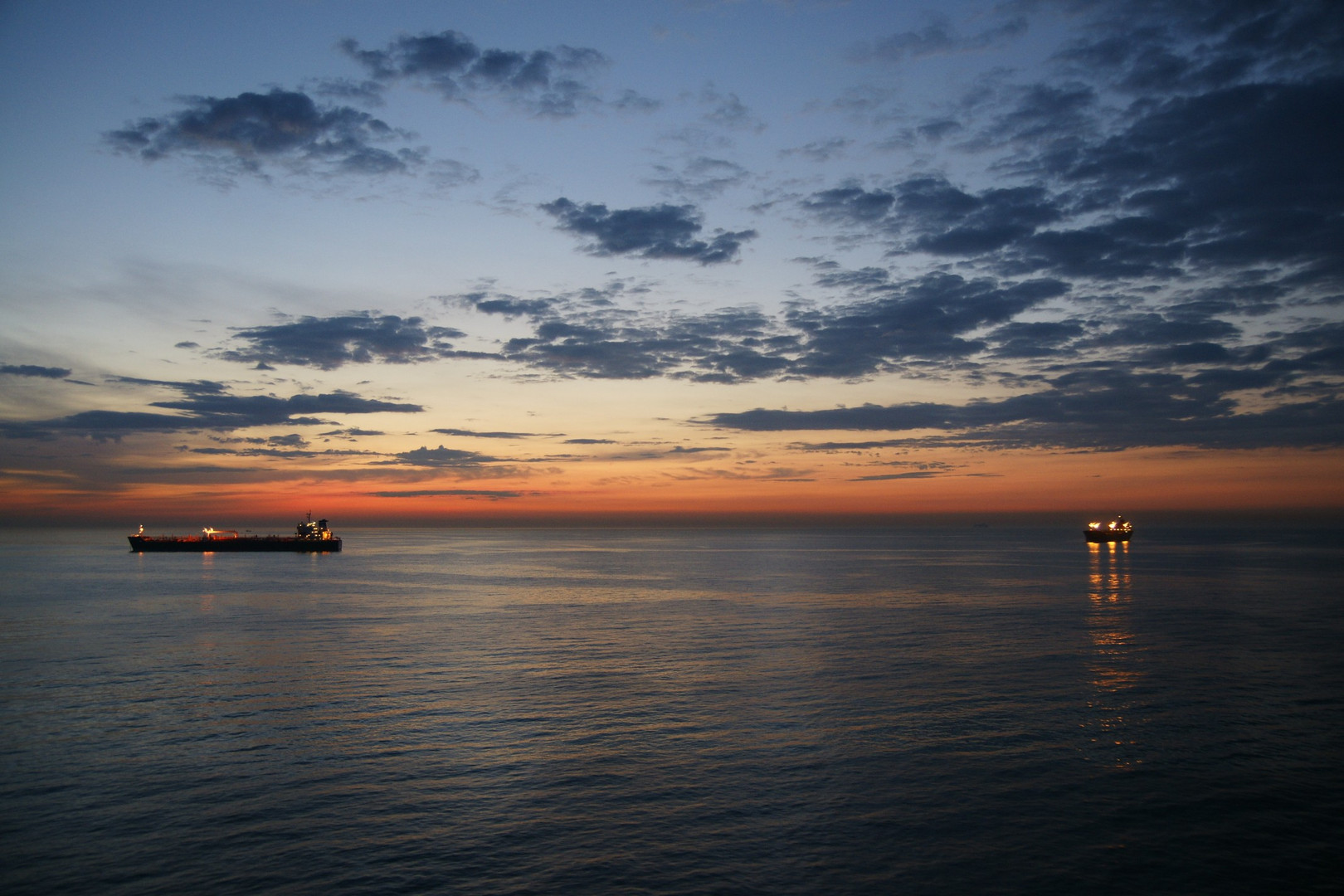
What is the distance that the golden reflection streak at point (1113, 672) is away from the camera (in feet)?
97.4

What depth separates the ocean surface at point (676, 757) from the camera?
65.3 feet

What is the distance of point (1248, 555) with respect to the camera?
563ft

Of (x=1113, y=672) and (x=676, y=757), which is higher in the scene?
(x=676, y=757)

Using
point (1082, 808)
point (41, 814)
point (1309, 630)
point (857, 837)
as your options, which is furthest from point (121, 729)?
point (1309, 630)

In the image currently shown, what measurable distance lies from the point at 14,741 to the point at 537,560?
483 feet

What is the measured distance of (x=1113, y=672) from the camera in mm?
42656

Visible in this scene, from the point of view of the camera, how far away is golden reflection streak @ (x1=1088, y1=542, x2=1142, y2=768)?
29688 millimetres

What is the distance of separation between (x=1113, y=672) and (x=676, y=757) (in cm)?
2793

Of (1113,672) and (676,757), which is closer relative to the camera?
(676,757)

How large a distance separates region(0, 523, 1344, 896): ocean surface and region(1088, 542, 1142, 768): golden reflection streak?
0.28 metres

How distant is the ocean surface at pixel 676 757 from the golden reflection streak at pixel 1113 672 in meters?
0.28

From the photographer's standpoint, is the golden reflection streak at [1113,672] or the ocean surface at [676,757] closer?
the ocean surface at [676,757]

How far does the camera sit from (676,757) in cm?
2808

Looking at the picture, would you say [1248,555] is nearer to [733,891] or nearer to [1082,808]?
[1082,808]
